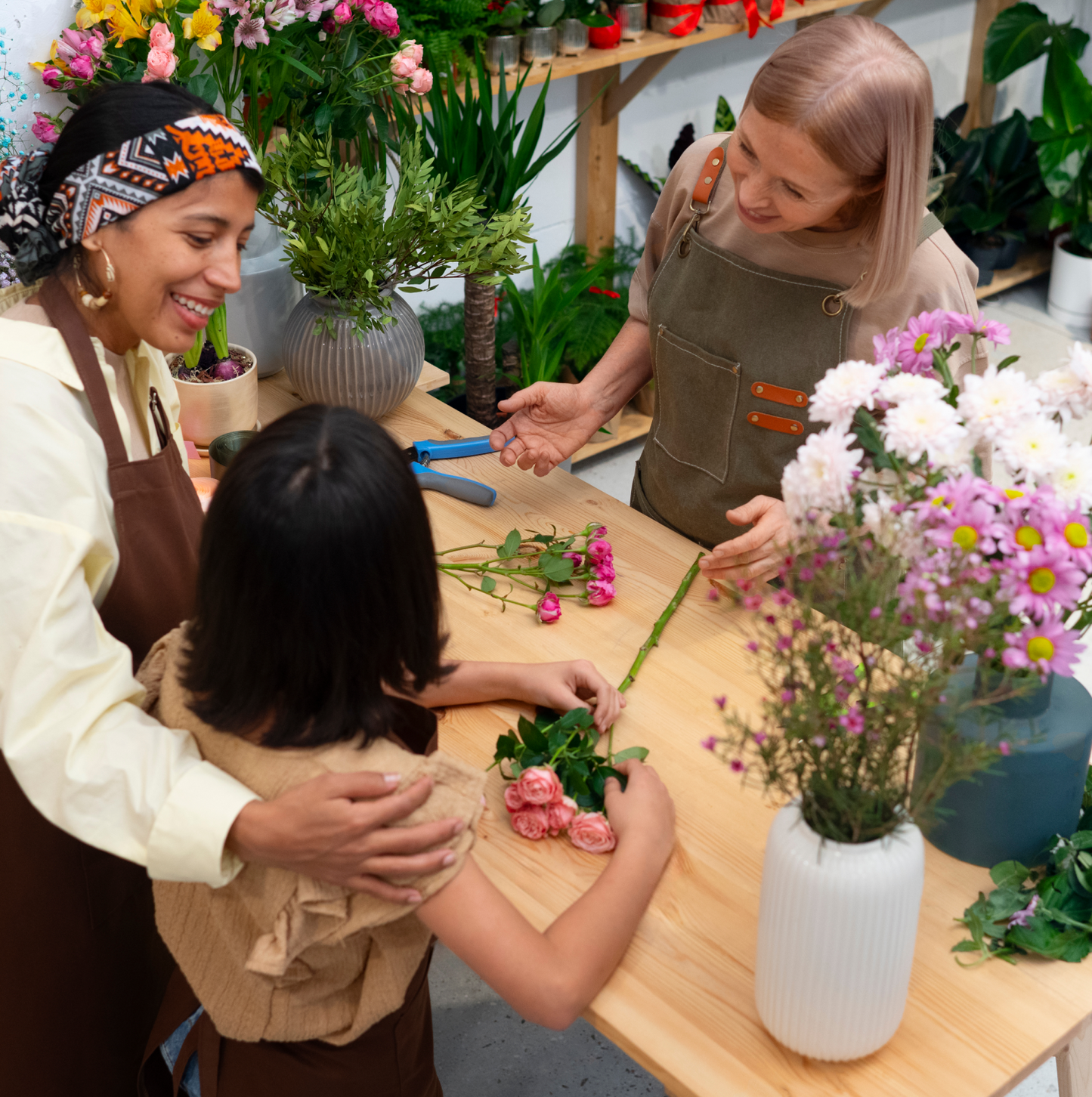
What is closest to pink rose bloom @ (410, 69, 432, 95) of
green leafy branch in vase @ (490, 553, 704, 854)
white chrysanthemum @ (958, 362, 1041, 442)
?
green leafy branch in vase @ (490, 553, 704, 854)

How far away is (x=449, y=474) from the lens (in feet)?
6.53

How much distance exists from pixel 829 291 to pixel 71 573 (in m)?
1.15

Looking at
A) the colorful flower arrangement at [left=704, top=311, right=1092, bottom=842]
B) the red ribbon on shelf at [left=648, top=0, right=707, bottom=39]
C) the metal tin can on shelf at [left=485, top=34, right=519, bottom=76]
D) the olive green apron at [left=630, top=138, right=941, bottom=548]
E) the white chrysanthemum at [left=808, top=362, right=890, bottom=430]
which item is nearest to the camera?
the colorful flower arrangement at [left=704, top=311, right=1092, bottom=842]

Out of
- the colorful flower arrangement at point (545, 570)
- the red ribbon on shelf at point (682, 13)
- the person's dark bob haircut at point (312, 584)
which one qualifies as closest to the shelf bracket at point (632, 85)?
the red ribbon on shelf at point (682, 13)

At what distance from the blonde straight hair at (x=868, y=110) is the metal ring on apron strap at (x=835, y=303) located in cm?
9

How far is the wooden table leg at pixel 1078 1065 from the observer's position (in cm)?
135

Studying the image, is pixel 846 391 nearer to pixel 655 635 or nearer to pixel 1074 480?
pixel 1074 480

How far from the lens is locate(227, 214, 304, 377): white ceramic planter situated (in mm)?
2250

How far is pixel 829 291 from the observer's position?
177 cm

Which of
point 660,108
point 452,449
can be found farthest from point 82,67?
point 660,108

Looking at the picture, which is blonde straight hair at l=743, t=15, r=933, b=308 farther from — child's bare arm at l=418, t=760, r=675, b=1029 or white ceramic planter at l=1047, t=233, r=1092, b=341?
white ceramic planter at l=1047, t=233, r=1092, b=341

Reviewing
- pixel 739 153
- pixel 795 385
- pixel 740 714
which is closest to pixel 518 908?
pixel 740 714

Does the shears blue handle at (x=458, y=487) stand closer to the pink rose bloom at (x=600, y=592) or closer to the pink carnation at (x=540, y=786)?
the pink rose bloom at (x=600, y=592)

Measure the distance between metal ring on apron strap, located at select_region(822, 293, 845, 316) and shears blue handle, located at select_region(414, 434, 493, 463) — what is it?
1.96 ft
